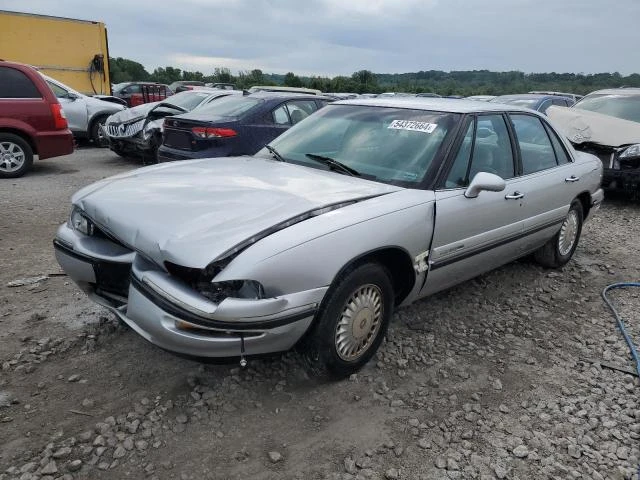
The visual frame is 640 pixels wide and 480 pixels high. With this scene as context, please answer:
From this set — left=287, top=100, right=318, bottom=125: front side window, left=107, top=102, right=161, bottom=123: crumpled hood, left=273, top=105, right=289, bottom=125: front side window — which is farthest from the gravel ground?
left=107, top=102, right=161, bottom=123: crumpled hood

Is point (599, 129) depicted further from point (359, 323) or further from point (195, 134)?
point (359, 323)

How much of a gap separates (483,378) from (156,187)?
229 centimetres

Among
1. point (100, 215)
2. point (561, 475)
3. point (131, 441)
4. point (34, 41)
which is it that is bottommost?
point (561, 475)

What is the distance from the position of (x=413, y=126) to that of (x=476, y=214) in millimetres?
746

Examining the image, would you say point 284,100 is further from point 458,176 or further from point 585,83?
point 585,83

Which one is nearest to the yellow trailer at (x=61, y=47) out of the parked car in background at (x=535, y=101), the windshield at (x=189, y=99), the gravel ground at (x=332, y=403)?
the windshield at (x=189, y=99)

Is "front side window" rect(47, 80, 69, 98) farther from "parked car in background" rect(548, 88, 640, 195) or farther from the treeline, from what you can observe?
the treeline

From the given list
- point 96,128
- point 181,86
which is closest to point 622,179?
point 96,128

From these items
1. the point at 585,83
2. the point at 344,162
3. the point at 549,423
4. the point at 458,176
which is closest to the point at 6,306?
the point at 344,162

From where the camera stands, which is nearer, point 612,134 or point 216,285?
point 216,285

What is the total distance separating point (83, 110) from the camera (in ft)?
36.0

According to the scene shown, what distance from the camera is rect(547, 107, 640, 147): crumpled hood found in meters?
7.61

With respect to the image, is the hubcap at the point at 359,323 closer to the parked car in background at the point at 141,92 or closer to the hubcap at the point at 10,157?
the hubcap at the point at 10,157

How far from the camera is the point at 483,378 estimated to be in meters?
3.12
